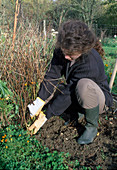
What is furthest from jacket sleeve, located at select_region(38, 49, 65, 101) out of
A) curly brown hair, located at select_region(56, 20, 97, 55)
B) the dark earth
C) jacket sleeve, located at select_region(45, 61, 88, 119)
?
the dark earth

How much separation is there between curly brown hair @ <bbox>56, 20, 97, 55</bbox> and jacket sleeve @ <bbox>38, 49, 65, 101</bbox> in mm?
299

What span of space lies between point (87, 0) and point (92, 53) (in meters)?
13.4

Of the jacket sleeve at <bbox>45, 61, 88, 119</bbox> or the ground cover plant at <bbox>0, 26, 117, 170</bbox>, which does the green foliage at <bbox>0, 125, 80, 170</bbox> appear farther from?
the jacket sleeve at <bbox>45, 61, 88, 119</bbox>

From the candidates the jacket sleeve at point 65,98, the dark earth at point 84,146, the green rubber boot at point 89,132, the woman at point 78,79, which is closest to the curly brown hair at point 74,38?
the woman at point 78,79

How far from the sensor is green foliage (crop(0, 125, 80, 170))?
1496 mm

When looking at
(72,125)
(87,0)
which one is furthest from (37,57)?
(87,0)

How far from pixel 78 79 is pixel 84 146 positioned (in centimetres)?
74

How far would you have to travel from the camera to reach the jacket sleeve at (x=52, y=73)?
1.85 m

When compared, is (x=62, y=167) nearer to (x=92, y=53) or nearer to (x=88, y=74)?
(x=88, y=74)

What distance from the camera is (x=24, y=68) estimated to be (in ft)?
5.80

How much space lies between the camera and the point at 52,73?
77.5 inches

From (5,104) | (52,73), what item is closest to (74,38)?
(52,73)

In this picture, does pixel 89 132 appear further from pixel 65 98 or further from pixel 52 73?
pixel 52 73

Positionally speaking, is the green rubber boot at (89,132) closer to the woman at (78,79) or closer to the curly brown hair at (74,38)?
Result: the woman at (78,79)
